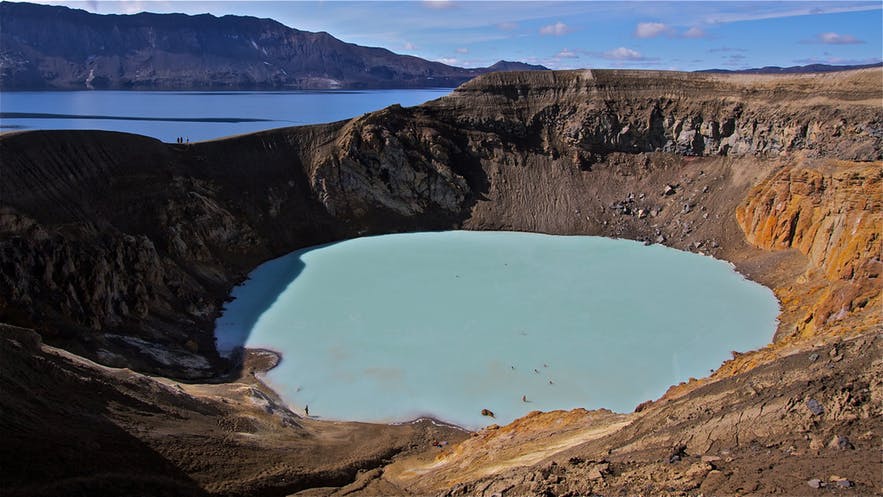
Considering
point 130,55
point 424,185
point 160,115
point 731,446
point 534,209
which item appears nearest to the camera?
point 731,446

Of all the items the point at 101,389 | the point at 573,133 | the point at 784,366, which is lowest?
the point at 101,389

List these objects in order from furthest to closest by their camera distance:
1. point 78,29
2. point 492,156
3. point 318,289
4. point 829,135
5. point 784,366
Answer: point 78,29 < point 492,156 < point 829,135 < point 318,289 < point 784,366

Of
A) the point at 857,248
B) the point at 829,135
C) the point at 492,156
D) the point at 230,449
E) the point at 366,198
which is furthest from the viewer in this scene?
the point at 492,156

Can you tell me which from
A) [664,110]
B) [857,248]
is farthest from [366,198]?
[857,248]

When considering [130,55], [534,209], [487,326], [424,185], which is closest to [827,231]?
[487,326]

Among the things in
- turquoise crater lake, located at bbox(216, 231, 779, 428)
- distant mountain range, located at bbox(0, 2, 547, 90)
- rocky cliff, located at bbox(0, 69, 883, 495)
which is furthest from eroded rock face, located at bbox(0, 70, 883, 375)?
distant mountain range, located at bbox(0, 2, 547, 90)

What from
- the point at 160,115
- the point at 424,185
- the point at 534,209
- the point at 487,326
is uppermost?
the point at 160,115

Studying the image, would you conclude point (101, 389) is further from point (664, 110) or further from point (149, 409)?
point (664, 110)

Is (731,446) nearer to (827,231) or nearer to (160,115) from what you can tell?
(827,231)
